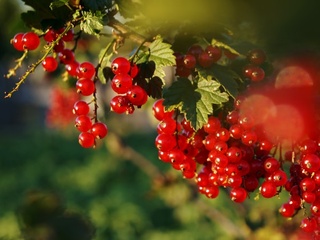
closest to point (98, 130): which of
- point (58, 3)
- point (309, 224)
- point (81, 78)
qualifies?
point (81, 78)

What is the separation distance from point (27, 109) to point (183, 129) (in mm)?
22615

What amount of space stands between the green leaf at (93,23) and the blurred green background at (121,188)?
1.06ft

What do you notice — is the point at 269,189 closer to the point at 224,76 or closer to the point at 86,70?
the point at 224,76

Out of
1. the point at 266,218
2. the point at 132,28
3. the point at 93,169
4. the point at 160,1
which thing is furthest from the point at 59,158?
the point at 160,1

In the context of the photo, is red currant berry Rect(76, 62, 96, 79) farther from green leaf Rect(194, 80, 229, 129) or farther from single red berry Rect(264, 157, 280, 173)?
single red berry Rect(264, 157, 280, 173)

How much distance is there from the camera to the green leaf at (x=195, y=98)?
120cm

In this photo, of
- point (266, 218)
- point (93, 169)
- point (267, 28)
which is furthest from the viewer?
point (93, 169)

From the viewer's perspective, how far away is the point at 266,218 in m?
2.73

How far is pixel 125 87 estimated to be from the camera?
1245mm

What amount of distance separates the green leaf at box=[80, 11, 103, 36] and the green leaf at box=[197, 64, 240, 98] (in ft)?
0.88

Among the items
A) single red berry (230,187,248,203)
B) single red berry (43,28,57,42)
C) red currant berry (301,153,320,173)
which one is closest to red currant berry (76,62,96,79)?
single red berry (43,28,57,42)

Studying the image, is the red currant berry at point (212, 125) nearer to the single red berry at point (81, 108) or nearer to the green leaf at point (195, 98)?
the green leaf at point (195, 98)

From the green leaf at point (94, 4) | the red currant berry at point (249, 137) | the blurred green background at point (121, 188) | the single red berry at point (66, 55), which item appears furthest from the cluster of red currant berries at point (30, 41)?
the red currant berry at point (249, 137)

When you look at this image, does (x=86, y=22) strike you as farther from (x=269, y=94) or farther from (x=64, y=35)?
(x=269, y=94)
